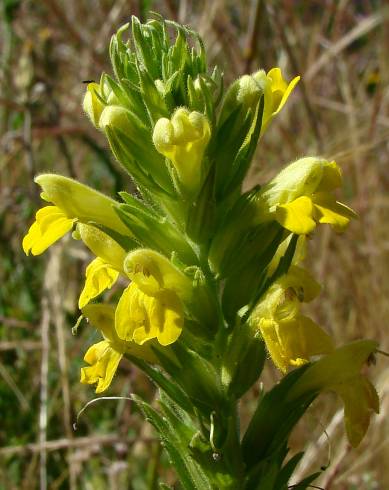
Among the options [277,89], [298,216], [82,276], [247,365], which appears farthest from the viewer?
[82,276]

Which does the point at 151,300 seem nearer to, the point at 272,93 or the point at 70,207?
the point at 70,207

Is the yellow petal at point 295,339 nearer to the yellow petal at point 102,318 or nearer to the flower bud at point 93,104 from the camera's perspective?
the yellow petal at point 102,318

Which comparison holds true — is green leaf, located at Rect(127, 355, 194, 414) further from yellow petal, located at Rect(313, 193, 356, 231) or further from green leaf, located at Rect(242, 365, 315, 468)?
yellow petal, located at Rect(313, 193, 356, 231)

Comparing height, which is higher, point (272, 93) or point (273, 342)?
point (272, 93)

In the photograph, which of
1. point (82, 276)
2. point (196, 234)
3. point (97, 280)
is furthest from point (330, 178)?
point (82, 276)

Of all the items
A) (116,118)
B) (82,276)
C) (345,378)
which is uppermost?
(116,118)

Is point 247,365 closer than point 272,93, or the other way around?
point 247,365
